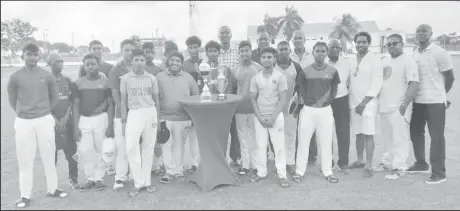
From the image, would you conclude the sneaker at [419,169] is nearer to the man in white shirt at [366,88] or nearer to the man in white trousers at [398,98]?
the man in white trousers at [398,98]

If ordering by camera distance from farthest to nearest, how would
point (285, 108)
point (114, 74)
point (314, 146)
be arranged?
point (314, 146)
point (285, 108)
point (114, 74)

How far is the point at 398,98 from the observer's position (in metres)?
4.94

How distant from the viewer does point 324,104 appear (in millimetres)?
4711

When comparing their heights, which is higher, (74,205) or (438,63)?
(438,63)

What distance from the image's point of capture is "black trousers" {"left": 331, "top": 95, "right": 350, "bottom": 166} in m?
5.26

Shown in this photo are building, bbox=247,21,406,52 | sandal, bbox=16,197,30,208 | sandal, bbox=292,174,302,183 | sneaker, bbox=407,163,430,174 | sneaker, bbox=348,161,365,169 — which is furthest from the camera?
building, bbox=247,21,406,52

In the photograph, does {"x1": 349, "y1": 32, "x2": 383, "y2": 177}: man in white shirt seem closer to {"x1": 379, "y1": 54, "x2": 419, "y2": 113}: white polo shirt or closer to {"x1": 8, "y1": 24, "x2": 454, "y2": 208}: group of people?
{"x1": 8, "y1": 24, "x2": 454, "y2": 208}: group of people

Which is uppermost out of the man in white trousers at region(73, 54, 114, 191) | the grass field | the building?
the building

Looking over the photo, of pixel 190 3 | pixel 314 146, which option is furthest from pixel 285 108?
pixel 190 3

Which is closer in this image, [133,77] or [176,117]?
[133,77]

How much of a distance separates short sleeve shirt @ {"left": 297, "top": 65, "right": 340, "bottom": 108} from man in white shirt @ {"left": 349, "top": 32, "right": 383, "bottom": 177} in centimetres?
47

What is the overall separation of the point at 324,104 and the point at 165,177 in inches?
89.5

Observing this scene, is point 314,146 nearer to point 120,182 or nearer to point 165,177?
point 165,177

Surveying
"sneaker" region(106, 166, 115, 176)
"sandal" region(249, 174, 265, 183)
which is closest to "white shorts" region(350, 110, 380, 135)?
"sandal" region(249, 174, 265, 183)
